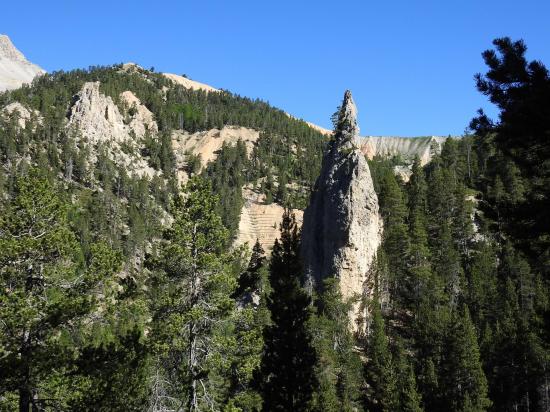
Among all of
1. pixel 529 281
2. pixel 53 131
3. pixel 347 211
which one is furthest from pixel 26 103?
pixel 529 281

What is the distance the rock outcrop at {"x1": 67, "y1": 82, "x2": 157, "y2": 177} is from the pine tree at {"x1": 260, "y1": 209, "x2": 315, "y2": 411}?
133 m

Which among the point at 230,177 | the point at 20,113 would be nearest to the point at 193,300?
the point at 230,177

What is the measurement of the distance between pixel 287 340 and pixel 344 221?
157 feet

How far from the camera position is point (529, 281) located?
210ft

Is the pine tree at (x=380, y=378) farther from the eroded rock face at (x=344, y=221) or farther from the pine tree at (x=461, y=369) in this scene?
the eroded rock face at (x=344, y=221)

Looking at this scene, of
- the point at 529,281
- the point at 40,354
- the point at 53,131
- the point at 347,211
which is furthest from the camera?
the point at 53,131

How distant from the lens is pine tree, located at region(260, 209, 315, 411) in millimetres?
24438

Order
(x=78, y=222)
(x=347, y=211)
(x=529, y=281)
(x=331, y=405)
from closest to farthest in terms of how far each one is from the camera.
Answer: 1. (x=331, y=405)
2. (x=529, y=281)
3. (x=347, y=211)
4. (x=78, y=222)

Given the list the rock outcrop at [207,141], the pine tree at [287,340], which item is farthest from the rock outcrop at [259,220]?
the pine tree at [287,340]

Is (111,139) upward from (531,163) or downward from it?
upward

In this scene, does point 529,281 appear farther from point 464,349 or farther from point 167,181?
point 167,181

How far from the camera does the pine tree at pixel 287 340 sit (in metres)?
24.4

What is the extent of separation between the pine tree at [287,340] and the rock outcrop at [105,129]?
5221 inches

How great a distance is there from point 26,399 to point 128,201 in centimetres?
12437
